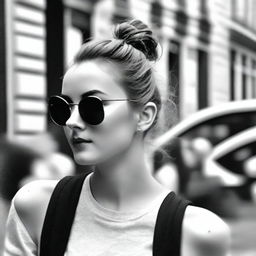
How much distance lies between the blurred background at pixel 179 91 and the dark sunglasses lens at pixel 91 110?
1397 millimetres

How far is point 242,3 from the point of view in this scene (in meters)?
2.53

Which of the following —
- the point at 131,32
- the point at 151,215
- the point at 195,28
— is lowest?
the point at 151,215

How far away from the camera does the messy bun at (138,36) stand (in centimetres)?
110

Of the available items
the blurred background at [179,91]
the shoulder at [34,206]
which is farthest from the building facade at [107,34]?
the shoulder at [34,206]

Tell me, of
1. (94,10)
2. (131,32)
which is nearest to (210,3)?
(94,10)

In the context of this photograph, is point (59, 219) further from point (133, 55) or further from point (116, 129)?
point (133, 55)

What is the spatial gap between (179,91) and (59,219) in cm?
150

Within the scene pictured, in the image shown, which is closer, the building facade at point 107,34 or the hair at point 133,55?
the hair at point 133,55

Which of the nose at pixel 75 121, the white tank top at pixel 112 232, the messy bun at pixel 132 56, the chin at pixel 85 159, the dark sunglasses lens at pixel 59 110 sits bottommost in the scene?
the white tank top at pixel 112 232

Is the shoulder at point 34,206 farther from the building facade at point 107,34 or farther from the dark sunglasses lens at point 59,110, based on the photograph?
the building facade at point 107,34

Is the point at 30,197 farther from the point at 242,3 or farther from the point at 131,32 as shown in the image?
the point at 242,3

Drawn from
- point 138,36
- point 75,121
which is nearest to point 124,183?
point 75,121

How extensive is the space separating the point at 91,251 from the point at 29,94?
1493 millimetres

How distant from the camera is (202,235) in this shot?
1050mm
